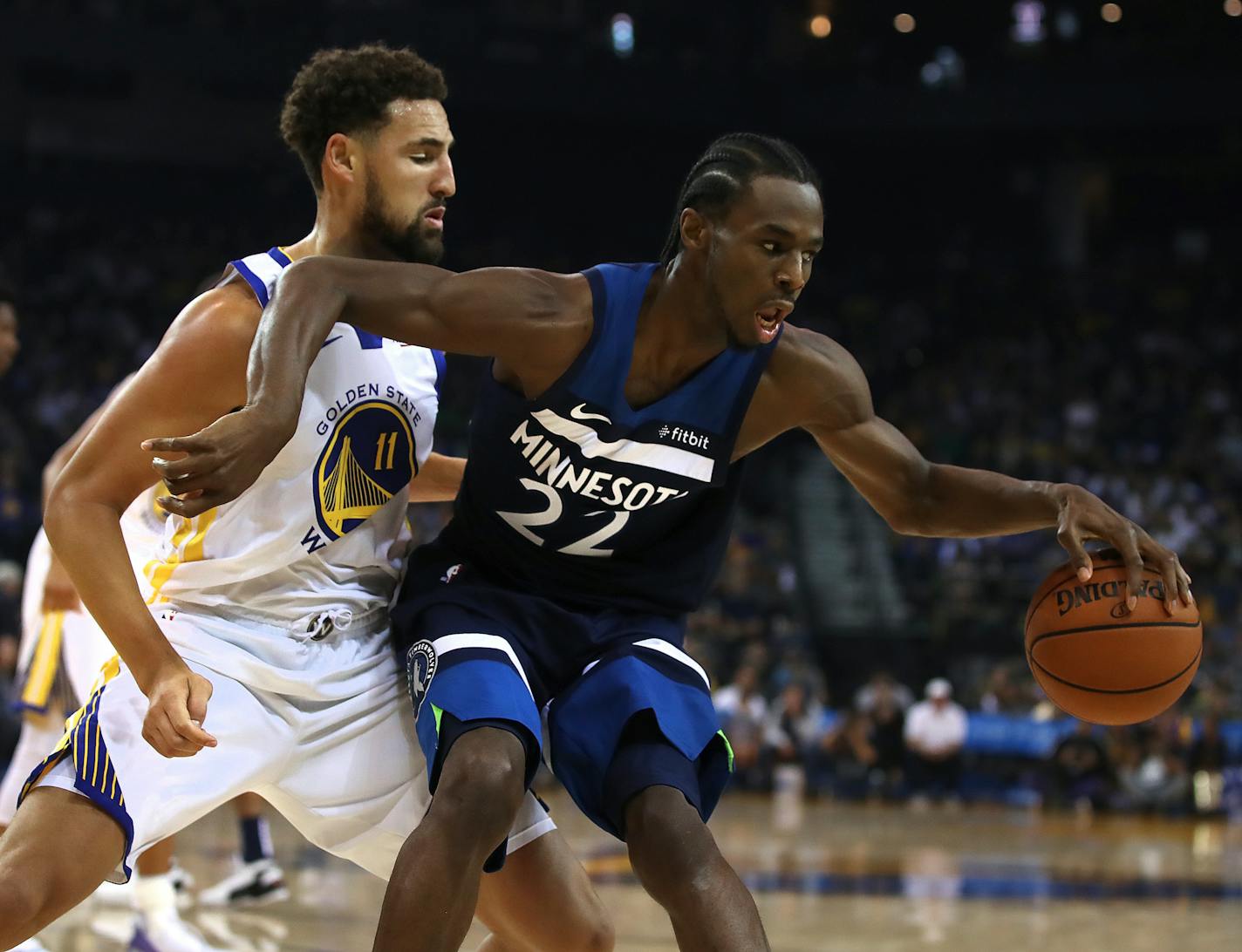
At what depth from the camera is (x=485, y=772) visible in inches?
103

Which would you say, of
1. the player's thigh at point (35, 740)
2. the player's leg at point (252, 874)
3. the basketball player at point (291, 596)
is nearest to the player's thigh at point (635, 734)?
the basketball player at point (291, 596)

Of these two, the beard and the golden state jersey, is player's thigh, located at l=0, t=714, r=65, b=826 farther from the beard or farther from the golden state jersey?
the beard

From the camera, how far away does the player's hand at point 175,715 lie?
102 inches

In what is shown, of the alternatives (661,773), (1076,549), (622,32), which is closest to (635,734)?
(661,773)

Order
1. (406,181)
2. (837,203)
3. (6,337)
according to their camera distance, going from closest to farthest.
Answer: (406,181) < (6,337) < (837,203)

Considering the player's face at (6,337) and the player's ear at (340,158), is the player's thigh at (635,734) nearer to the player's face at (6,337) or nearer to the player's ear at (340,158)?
the player's ear at (340,158)

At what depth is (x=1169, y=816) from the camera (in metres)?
11.2

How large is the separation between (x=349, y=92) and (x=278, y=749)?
1.39 meters

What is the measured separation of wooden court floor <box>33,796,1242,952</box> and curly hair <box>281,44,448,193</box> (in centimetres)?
167

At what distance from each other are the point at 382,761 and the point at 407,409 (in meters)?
0.73

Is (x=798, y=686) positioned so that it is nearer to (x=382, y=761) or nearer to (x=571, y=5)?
(x=382, y=761)

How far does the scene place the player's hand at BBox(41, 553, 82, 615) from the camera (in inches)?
190

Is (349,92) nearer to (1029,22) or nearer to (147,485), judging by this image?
(147,485)

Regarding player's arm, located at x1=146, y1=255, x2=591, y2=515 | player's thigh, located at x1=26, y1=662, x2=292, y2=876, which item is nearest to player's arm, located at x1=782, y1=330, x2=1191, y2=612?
player's arm, located at x1=146, y1=255, x2=591, y2=515
